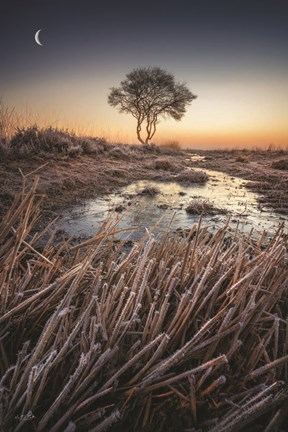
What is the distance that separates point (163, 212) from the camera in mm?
4742

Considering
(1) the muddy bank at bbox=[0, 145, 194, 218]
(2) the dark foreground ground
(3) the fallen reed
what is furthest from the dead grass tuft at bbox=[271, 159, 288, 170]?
(3) the fallen reed

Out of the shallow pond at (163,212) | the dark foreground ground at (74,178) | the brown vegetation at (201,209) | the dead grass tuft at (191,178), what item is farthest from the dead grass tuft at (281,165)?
the brown vegetation at (201,209)

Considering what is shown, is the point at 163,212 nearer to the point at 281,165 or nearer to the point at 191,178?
the point at 191,178

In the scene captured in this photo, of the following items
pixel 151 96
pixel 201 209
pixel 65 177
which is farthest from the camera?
Result: pixel 151 96

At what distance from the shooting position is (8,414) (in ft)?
2.07

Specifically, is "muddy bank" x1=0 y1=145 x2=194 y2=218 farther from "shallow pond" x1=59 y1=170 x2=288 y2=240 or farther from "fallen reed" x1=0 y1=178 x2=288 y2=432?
"fallen reed" x1=0 y1=178 x2=288 y2=432

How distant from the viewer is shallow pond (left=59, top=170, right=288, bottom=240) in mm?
3723

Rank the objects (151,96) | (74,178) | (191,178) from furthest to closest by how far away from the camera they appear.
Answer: (151,96) < (191,178) < (74,178)

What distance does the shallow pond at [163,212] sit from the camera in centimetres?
372

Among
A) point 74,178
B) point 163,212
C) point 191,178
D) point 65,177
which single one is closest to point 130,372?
point 163,212

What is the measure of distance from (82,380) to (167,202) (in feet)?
15.7

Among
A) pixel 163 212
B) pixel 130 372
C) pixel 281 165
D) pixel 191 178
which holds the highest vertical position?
pixel 281 165

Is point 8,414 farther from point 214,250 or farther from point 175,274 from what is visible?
point 214,250

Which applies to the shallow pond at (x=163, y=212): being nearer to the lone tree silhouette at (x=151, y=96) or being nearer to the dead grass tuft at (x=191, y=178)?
the dead grass tuft at (x=191, y=178)
